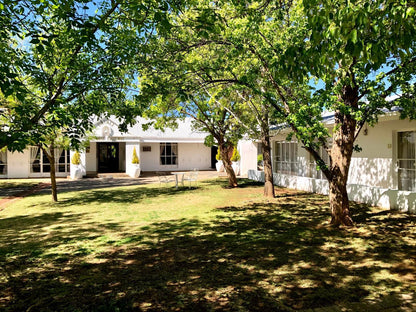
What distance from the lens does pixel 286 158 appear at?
18.3 m

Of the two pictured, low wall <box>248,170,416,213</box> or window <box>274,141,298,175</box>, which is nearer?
low wall <box>248,170,416,213</box>

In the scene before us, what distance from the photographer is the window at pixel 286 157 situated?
17.3m

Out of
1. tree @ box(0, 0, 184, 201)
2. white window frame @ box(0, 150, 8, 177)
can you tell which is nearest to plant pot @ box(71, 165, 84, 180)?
white window frame @ box(0, 150, 8, 177)

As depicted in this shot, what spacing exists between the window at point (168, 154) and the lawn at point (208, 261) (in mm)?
19289

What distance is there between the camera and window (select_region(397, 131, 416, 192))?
34.3ft

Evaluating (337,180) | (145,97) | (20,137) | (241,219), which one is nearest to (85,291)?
(20,137)

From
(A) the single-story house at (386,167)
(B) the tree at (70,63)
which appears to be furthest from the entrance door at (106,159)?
(B) the tree at (70,63)

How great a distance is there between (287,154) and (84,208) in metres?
11.5

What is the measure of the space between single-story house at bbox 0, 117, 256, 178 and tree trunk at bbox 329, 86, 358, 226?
56.4 feet

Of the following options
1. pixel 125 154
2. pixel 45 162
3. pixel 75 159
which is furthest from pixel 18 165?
pixel 125 154

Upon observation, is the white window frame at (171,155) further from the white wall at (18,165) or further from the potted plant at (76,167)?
the white wall at (18,165)

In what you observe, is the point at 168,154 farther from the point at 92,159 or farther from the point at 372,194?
the point at 372,194

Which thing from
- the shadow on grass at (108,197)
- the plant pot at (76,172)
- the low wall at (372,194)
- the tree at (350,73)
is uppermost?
the tree at (350,73)

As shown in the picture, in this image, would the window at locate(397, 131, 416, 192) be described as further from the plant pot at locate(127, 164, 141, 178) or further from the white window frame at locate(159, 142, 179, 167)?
the white window frame at locate(159, 142, 179, 167)
